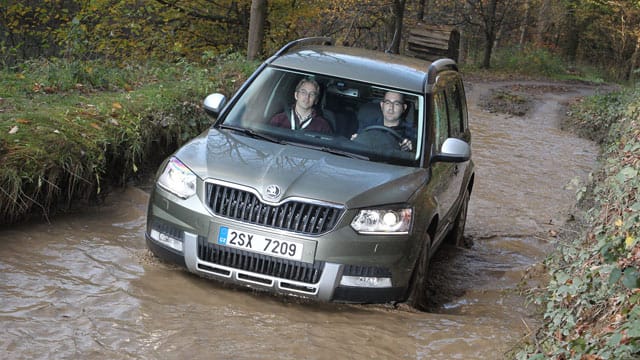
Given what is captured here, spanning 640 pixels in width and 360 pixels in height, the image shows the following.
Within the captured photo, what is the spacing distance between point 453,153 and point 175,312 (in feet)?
7.79

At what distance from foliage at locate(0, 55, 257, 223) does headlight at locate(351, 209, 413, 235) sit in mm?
2968

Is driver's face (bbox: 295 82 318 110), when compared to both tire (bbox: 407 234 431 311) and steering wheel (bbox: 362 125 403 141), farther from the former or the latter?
tire (bbox: 407 234 431 311)

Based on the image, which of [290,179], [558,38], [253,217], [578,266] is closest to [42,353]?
[253,217]

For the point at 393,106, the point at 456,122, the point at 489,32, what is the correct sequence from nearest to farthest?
the point at 393,106 → the point at 456,122 → the point at 489,32

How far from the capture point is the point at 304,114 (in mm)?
6391

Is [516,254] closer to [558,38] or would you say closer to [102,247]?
[102,247]

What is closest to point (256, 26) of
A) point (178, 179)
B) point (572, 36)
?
point (178, 179)

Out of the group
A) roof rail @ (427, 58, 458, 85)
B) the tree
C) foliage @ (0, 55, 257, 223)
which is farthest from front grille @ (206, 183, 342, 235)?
the tree

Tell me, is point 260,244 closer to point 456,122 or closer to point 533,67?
point 456,122

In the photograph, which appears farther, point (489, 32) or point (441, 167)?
point (489, 32)

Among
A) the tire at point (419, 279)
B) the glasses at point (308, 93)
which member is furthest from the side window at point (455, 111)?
the tire at point (419, 279)

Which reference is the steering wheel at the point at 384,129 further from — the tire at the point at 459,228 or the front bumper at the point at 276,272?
the tire at the point at 459,228

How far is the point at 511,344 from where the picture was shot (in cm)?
497

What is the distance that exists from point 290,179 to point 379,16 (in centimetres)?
2141
